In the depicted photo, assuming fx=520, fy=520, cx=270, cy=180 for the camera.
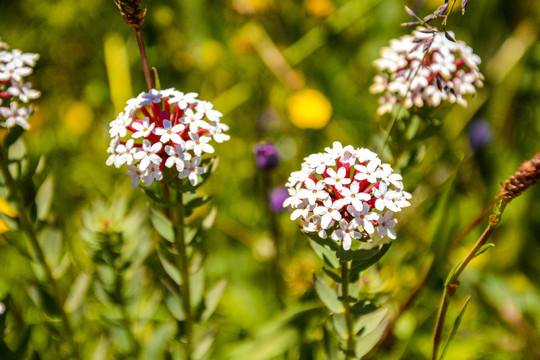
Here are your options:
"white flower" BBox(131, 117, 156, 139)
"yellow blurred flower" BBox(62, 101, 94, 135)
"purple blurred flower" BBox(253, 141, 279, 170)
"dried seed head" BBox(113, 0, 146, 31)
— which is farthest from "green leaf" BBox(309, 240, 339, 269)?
"yellow blurred flower" BBox(62, 101, 94, 135)

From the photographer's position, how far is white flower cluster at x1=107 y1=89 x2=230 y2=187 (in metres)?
0.90

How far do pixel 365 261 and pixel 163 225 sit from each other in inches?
15.6

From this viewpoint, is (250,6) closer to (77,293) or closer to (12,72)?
(12,72)

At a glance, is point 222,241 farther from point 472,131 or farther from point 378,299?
point 472,131

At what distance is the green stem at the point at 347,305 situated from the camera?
3.04 feet

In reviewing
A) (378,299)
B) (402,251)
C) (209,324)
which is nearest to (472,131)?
(402,251)

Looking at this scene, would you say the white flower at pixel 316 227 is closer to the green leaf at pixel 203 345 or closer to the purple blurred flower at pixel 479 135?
the green leaf at pixel 203 345

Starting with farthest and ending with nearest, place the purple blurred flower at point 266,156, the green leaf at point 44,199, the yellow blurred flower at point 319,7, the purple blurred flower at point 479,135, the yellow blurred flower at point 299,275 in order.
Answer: the yellow blurred flower at point 319,7 → the purple blurred flower at point 479,135 → the yellow blurred flower at point 299,275 → the purple blurred flower at point 266,156 → the green leaf at point 44,199

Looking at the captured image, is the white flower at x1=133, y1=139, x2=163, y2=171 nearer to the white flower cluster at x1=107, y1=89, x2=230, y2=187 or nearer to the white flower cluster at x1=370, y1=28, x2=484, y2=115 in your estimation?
the white flower cluster at x1=107, y1=89, x2=230, y2=187

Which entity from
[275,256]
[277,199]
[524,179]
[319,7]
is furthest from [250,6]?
[524,179]

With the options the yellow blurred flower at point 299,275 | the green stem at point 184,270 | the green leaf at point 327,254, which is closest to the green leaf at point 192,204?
the green stem at point 184,270

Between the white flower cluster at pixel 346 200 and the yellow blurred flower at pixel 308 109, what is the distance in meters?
1.21

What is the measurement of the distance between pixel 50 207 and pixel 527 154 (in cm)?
173

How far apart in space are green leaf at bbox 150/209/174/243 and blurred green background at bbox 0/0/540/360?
0.32 metres
